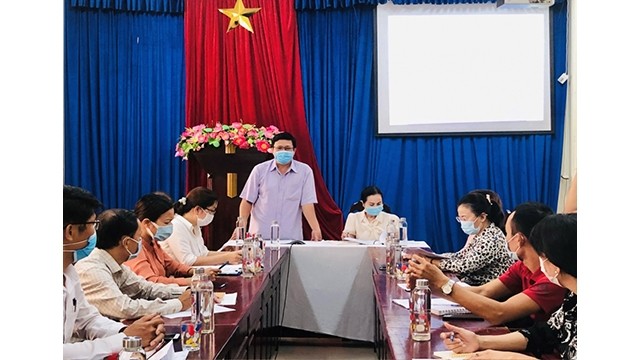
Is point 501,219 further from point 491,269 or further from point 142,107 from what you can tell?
point 142,107

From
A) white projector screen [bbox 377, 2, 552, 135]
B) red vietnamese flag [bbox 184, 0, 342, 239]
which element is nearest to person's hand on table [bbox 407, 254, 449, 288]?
red vietnamese flag [bbox 184, 0, 342, 239]

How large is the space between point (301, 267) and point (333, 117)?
240 cm

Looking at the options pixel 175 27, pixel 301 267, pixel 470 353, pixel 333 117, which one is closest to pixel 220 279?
pixel 301 267

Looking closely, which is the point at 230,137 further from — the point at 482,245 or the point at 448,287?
the point at 448,287

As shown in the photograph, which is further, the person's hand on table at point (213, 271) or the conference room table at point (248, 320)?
the person's hand on table at point (213, 271)

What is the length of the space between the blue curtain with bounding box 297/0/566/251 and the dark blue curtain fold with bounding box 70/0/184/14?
120 cm

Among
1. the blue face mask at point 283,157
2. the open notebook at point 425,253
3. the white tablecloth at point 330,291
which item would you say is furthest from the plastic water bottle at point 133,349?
the blue face mask at point 283,157

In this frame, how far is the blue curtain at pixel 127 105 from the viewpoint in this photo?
651 centimetres

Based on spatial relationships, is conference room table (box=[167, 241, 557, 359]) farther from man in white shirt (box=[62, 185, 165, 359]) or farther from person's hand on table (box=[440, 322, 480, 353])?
person's hand on table (box=[440, 322, 480, 353])

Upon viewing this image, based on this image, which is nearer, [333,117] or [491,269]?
[491,269]

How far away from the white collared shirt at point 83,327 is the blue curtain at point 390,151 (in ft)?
14.5

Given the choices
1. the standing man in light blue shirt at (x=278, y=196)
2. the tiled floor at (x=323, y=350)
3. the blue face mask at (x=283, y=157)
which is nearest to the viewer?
the tiled floor at (x=323, y=350)

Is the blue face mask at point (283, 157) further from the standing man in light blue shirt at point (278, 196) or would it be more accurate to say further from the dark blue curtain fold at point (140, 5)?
the dark blue curtain fold at point (140, 5)
